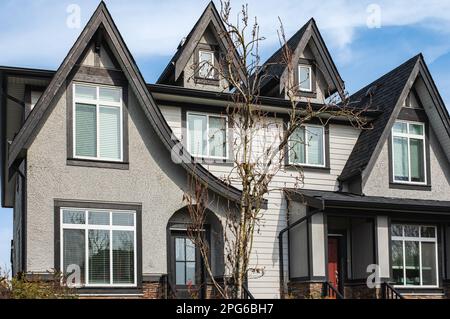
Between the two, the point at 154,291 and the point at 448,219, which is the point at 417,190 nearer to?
the point at 448,219

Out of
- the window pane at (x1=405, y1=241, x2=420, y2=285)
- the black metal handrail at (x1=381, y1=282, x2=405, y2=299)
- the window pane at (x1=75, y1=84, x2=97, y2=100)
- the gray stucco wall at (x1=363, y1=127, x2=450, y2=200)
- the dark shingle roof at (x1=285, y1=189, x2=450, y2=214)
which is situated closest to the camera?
the window pane at (x1=75, y1=84, x2=97, y2=100)

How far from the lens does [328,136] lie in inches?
942

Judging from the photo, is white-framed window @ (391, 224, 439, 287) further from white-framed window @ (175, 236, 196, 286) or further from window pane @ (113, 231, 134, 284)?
window pane @ (113, 231, 134, 284)

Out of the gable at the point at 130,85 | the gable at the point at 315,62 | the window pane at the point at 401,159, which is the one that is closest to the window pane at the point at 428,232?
the window pane at the point at 401,159

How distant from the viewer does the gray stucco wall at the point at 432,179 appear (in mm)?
23359

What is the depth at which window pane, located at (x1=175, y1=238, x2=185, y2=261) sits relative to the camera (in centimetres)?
2131

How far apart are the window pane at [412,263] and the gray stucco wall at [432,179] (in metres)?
1.56

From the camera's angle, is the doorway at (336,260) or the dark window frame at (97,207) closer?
the dark window frame at (97,207)

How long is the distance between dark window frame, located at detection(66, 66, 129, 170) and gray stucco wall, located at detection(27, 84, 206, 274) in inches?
4.6

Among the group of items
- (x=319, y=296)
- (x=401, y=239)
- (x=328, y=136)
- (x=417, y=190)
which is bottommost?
(x=319, y=296)

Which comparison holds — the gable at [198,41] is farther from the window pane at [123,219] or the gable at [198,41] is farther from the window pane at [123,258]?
the window pane at [123,258]

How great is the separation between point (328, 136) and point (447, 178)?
4.24 m

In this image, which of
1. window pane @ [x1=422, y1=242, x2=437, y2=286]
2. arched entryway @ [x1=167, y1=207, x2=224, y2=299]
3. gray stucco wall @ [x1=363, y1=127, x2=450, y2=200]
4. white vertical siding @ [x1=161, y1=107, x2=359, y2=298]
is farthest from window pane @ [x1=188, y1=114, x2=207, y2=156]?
window pane @ [x1=422, y1=242, x2=437, y2=286]

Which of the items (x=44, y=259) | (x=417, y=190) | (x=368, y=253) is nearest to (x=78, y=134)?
(x=44, y=259)
